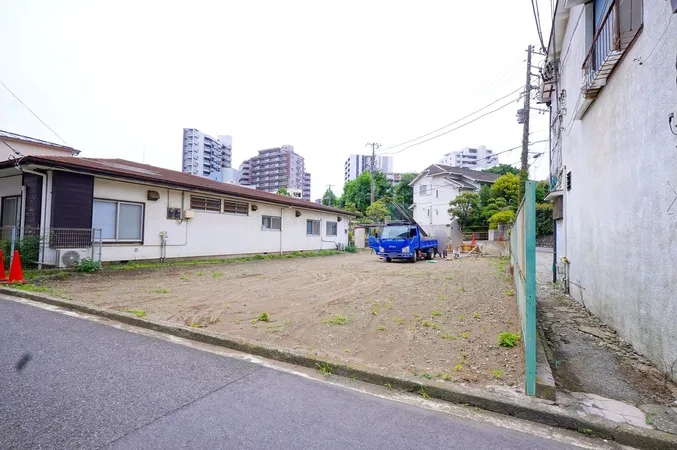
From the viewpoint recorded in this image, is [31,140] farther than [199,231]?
Yes

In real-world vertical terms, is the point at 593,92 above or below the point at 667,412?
above

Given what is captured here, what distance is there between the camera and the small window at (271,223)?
16.5m

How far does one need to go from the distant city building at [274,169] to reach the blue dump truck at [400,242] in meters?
65.0

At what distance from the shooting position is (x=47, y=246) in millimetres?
8641

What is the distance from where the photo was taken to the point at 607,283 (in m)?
4.94

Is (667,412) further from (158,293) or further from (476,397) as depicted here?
(158,293)

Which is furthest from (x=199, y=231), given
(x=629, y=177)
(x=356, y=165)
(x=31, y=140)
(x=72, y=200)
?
(x=356, y=165)

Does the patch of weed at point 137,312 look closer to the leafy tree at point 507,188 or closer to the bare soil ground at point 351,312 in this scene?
the bare soil ground at point 351,312

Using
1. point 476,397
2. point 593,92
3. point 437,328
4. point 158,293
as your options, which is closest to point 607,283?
point 437,328

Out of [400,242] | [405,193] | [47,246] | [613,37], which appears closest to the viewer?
[613,37]

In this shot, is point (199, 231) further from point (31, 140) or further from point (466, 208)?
point (466, 208)

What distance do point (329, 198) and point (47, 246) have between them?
43583 mm

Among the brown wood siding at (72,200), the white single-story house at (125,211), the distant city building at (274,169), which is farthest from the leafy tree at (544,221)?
the distant city building at (274,169)

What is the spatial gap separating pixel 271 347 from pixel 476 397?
215cm
